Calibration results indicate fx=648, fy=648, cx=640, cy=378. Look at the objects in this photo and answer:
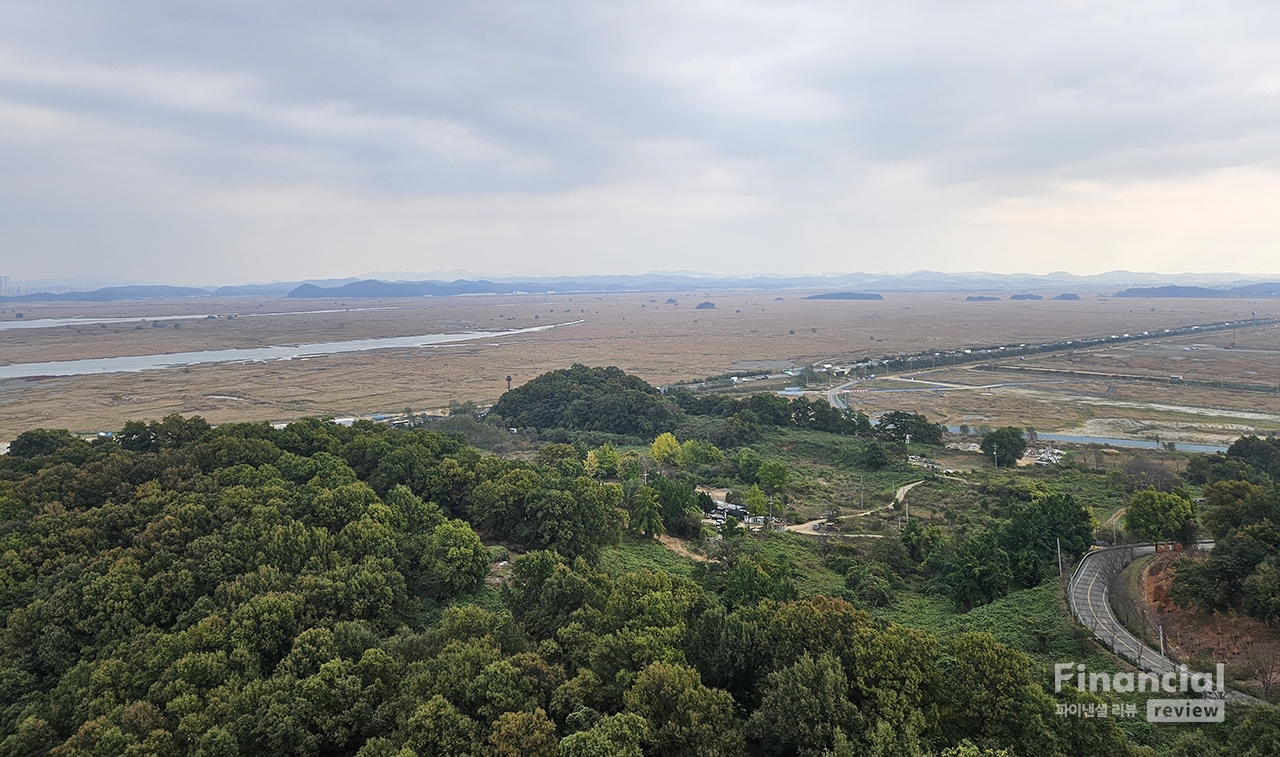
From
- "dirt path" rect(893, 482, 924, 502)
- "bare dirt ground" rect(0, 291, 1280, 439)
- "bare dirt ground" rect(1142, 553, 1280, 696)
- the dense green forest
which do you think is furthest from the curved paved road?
"bare dirt ground" rect(0, 291, 1280, 439)

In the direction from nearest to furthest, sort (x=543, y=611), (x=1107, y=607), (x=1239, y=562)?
(x=543, y=611), (x=1239, y=562), (x=1107, y=607)

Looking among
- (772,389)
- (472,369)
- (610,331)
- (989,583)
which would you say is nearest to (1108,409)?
(772,389)

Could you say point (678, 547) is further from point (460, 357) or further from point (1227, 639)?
point (460, 357)

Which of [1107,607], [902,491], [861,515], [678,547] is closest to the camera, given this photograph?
[1107,607]

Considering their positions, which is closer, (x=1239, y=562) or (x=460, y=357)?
(x=1239, y=562)

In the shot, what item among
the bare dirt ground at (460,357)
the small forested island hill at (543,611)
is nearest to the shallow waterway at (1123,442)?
the bare dirt ground at (460,357)

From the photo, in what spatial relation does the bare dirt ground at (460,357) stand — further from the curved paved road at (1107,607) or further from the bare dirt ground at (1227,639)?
the bare dirt ground at (1227,639)

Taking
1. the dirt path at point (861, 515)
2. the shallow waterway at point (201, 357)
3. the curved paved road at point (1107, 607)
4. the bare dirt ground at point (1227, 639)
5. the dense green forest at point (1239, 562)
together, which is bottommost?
the dirt path at point (861, 515)

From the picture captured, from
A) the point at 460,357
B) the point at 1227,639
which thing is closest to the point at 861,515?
the point at 1227,639
